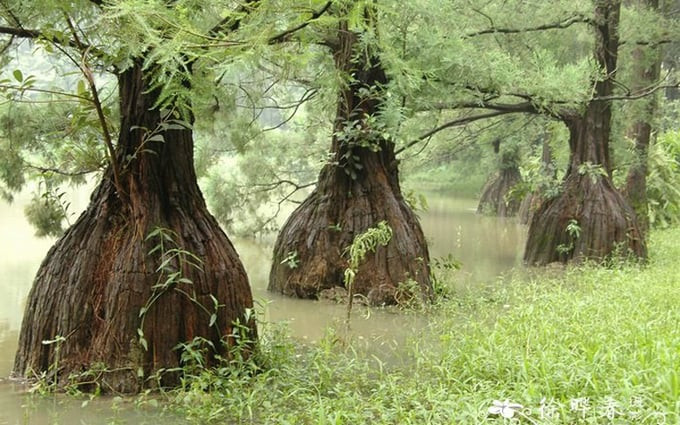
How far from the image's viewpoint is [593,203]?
36.9 feet

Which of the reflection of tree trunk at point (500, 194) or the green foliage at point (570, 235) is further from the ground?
the reflection of tree trunk at point (500, 194)

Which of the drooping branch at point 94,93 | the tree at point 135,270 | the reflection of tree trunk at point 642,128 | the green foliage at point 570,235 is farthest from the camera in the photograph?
the reflection of tree trunk at point 642,128

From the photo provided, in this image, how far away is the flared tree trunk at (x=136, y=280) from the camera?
503cm

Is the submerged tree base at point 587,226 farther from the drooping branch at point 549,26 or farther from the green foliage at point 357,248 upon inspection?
the green foliage at point 357,248

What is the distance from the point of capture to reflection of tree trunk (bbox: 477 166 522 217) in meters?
22.4

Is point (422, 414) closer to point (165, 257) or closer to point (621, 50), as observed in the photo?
point (165, 257)

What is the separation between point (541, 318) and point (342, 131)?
377 cm

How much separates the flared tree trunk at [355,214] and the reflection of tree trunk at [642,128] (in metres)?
5.43

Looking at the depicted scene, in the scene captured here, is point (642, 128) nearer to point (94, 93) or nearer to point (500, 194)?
point (500, 194)

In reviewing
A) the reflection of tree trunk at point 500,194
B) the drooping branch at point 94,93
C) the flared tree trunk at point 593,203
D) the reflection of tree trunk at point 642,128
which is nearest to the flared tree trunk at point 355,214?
the flared tree trunk at point 593,203

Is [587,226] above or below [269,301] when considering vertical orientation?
above

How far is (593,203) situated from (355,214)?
4157mm

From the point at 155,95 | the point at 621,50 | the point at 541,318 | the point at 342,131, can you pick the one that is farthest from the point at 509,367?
the point at 621,50

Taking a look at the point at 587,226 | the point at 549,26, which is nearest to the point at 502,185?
the point at 587,226
